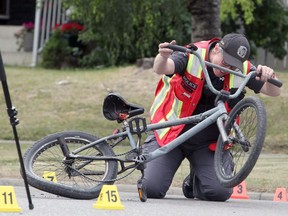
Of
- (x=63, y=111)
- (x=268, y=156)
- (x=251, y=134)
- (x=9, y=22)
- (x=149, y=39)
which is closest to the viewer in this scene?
(x=251, y=134)

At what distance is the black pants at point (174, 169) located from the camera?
8859 millimetres

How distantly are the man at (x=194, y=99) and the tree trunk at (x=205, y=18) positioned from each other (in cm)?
804

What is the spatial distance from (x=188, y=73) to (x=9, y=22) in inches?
807

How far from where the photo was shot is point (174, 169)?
29.7 ft

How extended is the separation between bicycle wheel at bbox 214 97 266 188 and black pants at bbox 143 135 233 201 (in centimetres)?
65

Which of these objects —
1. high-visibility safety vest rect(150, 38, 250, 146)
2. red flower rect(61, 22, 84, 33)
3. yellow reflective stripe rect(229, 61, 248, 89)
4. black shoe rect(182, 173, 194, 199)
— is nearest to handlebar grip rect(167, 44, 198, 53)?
high-visibility safety vest rect(150, 38, 250, 146)

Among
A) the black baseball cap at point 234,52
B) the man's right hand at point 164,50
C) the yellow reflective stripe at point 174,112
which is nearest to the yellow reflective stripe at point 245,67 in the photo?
the black baseball cap at point 234,52

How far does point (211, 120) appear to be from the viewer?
27.1ft

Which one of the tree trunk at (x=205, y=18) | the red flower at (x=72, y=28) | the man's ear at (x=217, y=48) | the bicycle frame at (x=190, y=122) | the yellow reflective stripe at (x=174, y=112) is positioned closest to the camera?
the bicycle frame at (x=190, y=122)

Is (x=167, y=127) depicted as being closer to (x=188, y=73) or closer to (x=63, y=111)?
(x=188, y=73)

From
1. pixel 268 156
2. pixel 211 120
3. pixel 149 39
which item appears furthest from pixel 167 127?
pixel 149 39

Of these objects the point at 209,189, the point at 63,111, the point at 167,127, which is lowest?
the point at 63,111

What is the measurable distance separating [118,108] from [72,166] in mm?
602

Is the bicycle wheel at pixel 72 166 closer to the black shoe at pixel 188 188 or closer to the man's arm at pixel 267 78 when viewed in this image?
the black shoe at pixel 188 188
